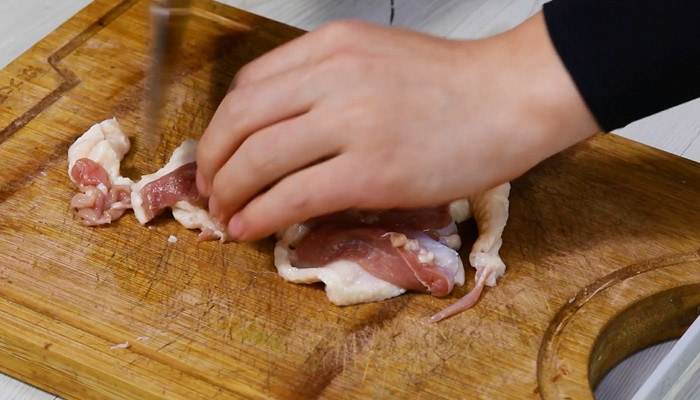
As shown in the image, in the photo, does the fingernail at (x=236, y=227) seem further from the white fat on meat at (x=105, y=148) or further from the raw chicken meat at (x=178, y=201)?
the white fat on meat at (x=105, y=148)

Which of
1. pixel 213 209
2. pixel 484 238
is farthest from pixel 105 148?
pixel 484 238

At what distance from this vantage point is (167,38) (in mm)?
1556

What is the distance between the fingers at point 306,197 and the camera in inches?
56.0

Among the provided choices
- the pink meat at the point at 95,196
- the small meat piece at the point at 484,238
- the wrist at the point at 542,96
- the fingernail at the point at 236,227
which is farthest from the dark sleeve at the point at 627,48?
the pink meat at the point at 95,196

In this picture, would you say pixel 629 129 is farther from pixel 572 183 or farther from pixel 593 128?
pixel 593 128

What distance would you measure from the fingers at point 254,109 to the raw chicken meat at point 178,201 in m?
0.12

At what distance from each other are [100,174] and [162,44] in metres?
0.26

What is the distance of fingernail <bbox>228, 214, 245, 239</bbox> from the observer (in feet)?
4.96

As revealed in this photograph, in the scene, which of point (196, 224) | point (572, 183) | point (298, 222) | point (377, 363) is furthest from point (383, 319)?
point (572, 183)

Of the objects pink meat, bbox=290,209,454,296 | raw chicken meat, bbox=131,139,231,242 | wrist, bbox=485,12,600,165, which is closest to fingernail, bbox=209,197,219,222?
raw chicken meat, bbox=131,139,231,242

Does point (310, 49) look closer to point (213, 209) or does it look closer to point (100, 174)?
point (213, 209)

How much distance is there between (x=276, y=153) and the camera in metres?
1.44

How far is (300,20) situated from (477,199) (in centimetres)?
86

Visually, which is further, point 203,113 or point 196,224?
point 203,113
